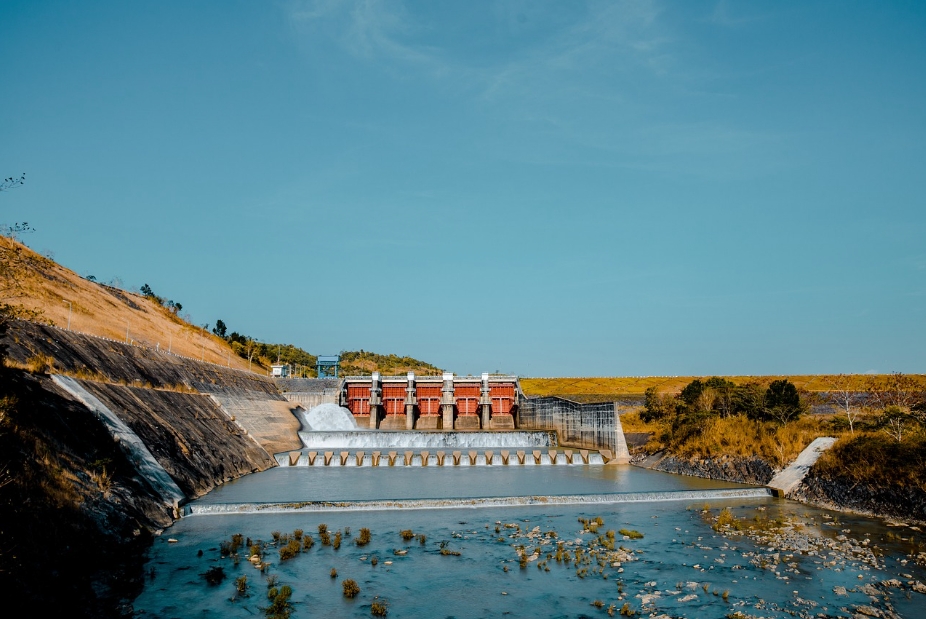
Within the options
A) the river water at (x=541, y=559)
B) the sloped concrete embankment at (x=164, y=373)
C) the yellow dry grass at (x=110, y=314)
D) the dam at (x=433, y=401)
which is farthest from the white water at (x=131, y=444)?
the dam at (x=433, y=401)

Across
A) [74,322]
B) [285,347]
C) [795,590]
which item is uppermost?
[285,347]

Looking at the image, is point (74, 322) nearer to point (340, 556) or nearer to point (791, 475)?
point (340, 556)

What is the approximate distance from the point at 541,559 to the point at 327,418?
50.2 m

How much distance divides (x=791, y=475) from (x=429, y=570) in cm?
2107

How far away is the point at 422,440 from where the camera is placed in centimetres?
5694

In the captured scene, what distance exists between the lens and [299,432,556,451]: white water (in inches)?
2201

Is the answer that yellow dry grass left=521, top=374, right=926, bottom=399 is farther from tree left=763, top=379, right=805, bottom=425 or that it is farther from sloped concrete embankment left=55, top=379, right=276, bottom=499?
sloped concrete embankment left=55, top=379, right=276, bottom=499

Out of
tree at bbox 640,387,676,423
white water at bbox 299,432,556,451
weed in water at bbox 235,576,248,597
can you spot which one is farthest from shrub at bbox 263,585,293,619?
tree at bbox 640,387,676,423

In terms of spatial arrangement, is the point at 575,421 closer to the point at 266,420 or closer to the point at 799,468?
the point at 799,468

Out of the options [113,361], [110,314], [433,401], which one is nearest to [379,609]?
[113,361]

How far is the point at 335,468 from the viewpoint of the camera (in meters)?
44.2

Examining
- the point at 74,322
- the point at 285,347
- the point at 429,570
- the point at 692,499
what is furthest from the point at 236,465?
the point at 285,347

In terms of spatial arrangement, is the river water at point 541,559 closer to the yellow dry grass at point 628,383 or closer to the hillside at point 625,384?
the hillside at point 625,384

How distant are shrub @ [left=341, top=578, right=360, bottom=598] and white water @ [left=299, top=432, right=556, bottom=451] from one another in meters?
38.0
